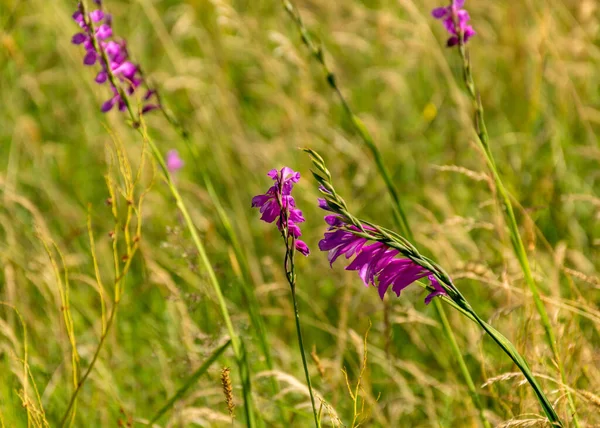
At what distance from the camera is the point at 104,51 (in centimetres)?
154

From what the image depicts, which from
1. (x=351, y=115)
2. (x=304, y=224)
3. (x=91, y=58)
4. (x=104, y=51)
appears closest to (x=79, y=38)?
(x=91, y=58)

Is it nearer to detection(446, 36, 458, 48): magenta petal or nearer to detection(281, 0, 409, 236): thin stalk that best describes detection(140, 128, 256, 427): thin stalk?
detection(281, 0, 409, 236): thin stalk

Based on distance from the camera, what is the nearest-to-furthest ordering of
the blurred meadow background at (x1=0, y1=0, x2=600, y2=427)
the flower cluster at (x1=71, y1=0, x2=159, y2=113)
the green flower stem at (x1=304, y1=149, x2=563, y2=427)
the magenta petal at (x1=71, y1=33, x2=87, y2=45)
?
1. the green flower stem at (x1=304, y1=149, x2=563, y2=427)
2. the flower cluster at (x1=71, y1=0, x2=159, y2=113)
3. the magenta petal at (x1=71, y1=33, x2=87, y2=45)
4. the blurred meadow background at (x1=0, y1=0, x2=600, y2=427)

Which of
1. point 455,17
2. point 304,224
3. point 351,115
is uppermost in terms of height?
point 455,17

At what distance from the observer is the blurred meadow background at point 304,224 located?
2.12 m

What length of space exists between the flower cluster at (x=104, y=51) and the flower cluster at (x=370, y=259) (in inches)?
24.4

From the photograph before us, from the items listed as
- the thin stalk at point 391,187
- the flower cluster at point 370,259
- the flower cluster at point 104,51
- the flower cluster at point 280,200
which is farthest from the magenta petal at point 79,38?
the flower cluster at point 370,259

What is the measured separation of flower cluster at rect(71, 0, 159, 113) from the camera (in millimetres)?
1546

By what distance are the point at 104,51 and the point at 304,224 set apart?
2143mm

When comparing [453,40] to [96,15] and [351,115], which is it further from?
[96,15]

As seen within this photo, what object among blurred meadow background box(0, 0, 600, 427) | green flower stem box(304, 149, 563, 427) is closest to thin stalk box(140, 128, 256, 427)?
blurred meadow background box(0, 0, 600, 427)

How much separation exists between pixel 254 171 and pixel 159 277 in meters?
1.13

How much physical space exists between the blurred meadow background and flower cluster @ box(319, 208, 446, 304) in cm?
46

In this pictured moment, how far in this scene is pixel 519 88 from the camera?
4.11 metres
